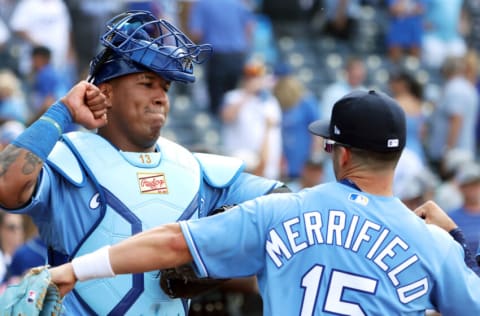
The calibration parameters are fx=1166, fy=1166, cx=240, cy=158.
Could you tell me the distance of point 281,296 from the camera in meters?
4.10

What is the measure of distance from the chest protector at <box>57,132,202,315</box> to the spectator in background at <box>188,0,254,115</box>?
8.84 metres

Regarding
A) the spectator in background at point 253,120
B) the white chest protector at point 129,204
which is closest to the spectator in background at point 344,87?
the spectator in background at point 253,120

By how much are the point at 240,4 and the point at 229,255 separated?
998cm

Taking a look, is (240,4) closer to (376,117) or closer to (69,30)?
(69,30)

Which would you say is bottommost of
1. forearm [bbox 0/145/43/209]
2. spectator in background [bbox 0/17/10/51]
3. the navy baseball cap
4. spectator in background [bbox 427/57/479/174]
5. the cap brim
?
spectator in background [bbox 427/57/479/174]

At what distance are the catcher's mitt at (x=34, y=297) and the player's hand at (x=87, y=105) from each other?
30.9 inches

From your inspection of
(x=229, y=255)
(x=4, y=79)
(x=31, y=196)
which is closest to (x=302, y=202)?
(x=229, y=255)

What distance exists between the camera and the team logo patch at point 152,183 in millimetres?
4762

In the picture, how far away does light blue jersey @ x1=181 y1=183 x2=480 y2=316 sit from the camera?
13.3 feet

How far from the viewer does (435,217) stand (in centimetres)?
463

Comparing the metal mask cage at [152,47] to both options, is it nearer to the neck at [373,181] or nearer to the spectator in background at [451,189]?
the neck at [373,181]

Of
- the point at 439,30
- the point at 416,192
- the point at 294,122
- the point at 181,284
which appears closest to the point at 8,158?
the point at 181,284

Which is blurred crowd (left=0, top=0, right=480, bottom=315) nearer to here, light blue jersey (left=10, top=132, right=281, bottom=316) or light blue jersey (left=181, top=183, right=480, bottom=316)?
light blue jersey (left=10, top=132, right=281, bottom=316)

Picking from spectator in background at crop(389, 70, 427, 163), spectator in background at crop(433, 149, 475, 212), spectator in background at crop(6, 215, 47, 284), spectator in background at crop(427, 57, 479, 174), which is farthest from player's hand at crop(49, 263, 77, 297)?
spectator in background at crop(427, 57, 479, 174)
